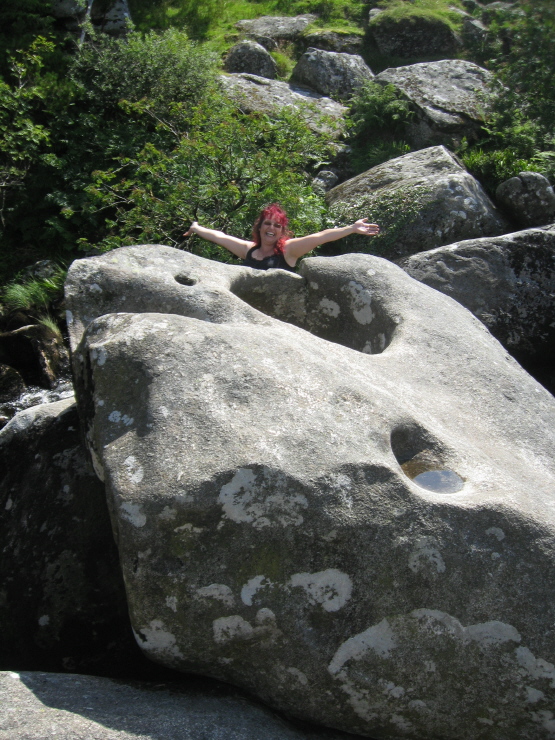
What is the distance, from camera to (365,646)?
112 inches

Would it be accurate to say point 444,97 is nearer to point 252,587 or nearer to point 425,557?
point 425,557

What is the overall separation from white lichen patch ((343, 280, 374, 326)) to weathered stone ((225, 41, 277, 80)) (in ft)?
38.9

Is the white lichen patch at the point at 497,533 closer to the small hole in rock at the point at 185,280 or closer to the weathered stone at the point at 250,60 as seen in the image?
the small hole in rock at the point at 185,280

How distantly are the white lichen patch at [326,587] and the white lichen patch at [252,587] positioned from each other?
0.11 meters

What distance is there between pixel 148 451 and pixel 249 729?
1228mm

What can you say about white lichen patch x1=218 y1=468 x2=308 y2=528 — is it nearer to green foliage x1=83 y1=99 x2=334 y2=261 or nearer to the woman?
the woman

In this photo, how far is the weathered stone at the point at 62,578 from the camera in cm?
357

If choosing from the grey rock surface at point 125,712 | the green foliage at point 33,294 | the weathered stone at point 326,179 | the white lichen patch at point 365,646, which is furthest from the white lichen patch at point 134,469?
the weathered stone at point 326,179

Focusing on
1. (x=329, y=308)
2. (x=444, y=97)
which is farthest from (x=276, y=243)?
(x=444, y=97)

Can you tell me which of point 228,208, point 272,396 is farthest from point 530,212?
point 272,396

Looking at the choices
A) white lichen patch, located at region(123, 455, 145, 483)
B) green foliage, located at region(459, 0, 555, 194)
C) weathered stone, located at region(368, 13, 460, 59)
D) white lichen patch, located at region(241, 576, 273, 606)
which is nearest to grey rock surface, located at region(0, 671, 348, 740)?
white lichen patch, located at region(241, 576, 273, 606)

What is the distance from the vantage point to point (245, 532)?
2867 millimetres

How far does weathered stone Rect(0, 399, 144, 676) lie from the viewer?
11.7 feet

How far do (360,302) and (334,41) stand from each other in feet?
47.9
